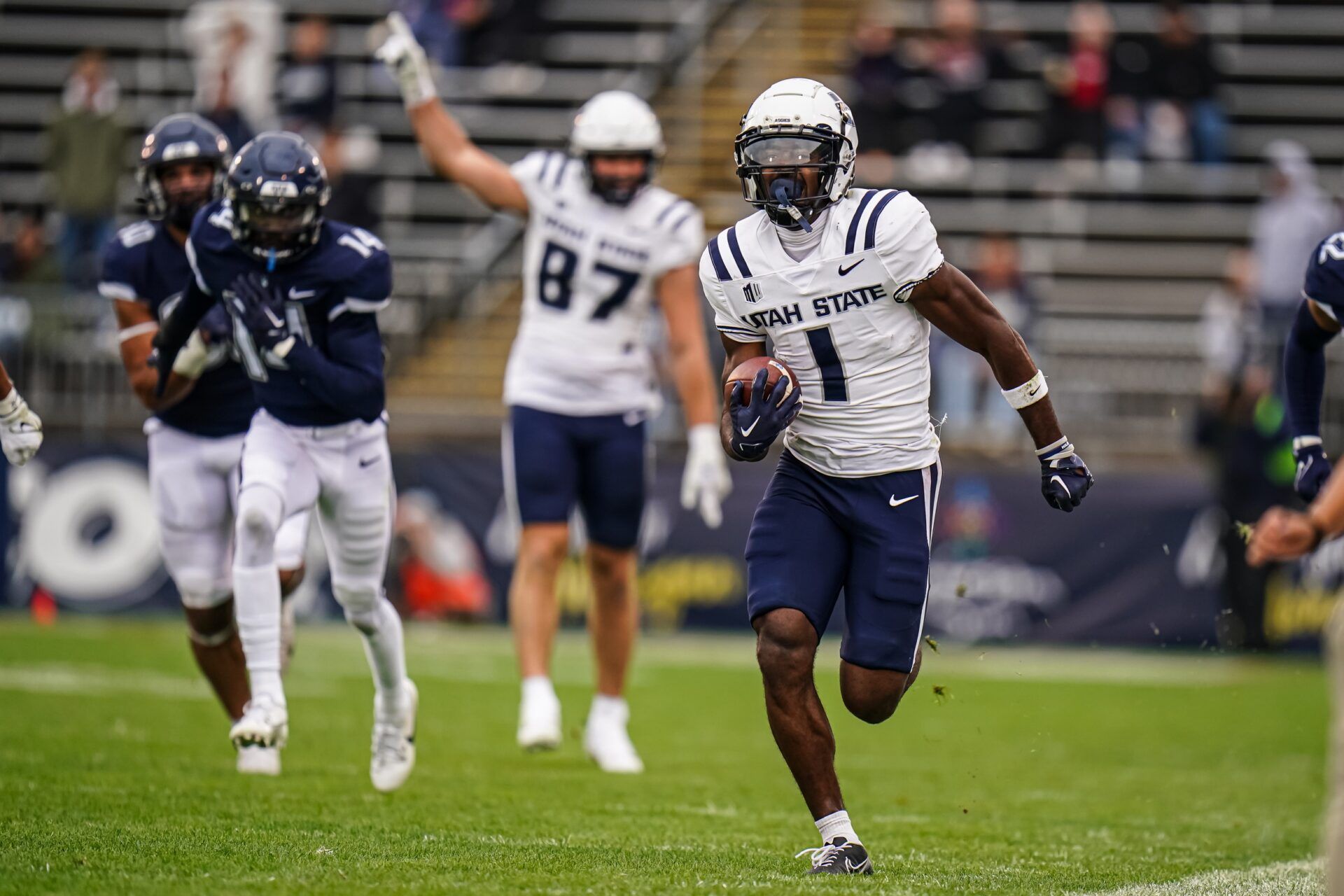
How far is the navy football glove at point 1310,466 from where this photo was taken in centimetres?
619

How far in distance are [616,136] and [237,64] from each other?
9302 mm

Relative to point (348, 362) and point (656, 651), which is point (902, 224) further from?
point (656, 651)

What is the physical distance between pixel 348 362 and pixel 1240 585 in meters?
8.71

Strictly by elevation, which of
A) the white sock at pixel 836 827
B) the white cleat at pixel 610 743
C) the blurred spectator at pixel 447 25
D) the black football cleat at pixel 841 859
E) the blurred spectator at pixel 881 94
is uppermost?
the blurred spectator at pixel 447 25

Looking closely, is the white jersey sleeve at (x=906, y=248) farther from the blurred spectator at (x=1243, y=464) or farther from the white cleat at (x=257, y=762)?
the blurred spectator at (x=1243, y=464)

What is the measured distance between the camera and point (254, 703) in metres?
5.81

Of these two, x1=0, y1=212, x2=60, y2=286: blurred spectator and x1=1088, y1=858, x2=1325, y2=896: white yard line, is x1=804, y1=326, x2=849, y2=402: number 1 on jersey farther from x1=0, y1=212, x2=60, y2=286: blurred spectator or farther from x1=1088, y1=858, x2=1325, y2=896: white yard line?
x1=0, y1=212, x2=60, y2=286: blurred spectator

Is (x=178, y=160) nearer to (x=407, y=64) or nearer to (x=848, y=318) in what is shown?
(x=407, y=64)

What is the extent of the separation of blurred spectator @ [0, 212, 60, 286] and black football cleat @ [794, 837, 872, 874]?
1276 cm

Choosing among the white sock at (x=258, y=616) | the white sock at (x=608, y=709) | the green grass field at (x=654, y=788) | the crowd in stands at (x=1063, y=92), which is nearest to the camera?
the green grass field at (x=654, y=788)

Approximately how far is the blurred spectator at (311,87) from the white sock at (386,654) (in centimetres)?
1073

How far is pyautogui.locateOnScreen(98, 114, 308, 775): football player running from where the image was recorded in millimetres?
7047

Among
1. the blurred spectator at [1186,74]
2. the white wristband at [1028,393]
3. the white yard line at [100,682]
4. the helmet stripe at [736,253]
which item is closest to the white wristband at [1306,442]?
the white wristband at [1028,393]

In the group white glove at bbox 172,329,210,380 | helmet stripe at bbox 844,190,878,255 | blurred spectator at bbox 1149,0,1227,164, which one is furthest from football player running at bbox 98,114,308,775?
blurred spectator at bbox 1149,0,1227,164
